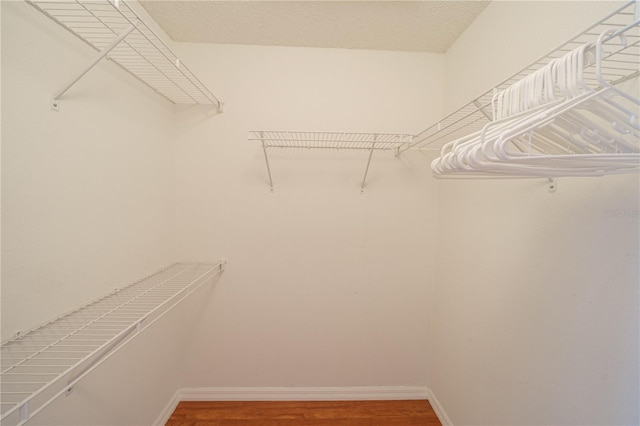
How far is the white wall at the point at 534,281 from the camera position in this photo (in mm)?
688

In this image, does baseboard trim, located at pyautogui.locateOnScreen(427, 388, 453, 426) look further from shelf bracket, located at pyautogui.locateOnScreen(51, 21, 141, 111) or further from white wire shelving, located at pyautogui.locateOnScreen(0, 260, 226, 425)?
shelf bracket, located at pyautogui.locateOnScreen(51, 21, 141, 111)

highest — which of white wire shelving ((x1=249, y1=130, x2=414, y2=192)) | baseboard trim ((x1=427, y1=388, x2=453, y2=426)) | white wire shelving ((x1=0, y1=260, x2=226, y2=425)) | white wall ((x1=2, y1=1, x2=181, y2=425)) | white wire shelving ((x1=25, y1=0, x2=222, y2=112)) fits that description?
white wire shelving ((x1=25, y1=0, x2=222, y2=112))

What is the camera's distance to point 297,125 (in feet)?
5.16

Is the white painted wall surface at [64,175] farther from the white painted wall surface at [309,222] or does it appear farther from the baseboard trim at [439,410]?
the baseboard trim at [439,410]

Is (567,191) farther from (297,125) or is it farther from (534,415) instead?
(297,125)

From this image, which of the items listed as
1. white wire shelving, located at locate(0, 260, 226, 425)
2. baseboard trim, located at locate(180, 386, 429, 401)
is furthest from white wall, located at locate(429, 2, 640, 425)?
white wire shelving, located at locate(0, 260, 226, 425)

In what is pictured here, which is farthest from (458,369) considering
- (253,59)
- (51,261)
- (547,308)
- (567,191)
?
(253,59)

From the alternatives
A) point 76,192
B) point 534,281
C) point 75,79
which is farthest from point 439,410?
point 75,79

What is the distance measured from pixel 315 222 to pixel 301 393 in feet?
3.92

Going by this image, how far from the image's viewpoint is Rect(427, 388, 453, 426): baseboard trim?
4.77 ft

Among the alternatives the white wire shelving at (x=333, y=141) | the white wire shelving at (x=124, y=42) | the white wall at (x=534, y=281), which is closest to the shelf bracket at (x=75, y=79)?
the white wire shelving at (x=124, y=42)

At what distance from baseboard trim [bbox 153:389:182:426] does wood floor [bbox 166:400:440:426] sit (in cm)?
3

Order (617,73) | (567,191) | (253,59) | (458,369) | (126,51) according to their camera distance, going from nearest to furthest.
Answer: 1. (617,73)
2. (567,191)
3. (126,51)
4. (458,369)
5. (253,59)

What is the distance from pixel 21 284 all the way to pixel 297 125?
1.40 m
